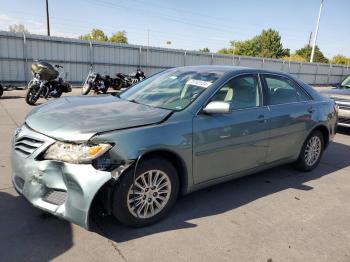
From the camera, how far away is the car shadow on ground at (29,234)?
276 centimetres

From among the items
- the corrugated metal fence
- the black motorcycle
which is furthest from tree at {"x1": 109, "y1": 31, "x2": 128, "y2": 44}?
the black motorcycle

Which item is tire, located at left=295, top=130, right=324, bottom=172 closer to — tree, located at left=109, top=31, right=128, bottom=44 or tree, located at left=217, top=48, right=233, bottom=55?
tree, located at left=109, top=31, right=128, bottom=44

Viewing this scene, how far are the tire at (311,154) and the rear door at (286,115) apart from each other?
23 centimetres

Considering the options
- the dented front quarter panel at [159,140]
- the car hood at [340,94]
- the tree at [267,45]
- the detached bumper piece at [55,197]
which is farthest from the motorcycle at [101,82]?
the tree at [267,45]

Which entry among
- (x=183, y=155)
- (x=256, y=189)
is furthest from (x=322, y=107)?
(x=183, y=155)

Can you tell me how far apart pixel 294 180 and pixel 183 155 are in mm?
2402

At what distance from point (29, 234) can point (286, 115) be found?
11.2 ft

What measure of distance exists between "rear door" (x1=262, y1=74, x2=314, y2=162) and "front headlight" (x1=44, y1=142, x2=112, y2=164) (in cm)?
240

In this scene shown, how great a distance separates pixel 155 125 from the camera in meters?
3.19

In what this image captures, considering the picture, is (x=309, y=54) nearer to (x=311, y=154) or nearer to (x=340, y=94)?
(x=340, y=94)

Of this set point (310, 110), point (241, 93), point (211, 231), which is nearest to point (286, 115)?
point (310, 110)

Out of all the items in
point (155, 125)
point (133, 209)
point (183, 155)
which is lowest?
point (133, 209)

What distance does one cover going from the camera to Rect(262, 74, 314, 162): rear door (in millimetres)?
4410

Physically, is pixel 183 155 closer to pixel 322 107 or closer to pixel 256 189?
pixel 256 189
